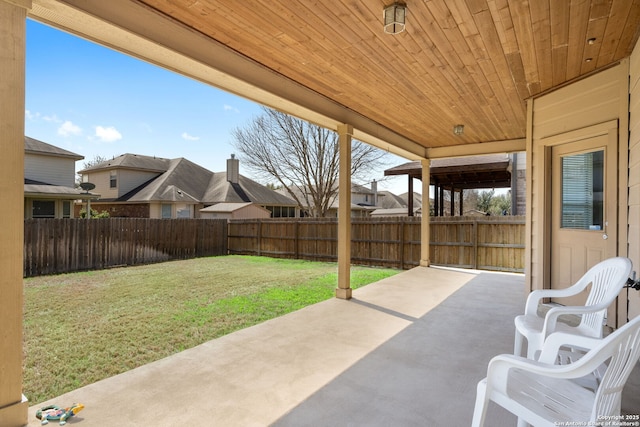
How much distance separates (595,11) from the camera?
8.66ft

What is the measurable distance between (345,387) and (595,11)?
136 inches

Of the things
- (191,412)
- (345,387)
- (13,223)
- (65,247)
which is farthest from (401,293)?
(65,247)

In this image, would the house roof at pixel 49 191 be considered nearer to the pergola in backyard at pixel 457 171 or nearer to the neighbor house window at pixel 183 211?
the neighbor house window at pixel 183 211

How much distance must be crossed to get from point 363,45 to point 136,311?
15.1ft

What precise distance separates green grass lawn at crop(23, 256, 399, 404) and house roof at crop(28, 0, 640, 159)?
2784 mm

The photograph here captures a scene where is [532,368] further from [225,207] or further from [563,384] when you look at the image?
[225,207]

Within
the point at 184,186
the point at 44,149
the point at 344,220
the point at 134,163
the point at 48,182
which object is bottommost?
the point at 344,220

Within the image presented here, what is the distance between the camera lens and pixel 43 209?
11.8 m

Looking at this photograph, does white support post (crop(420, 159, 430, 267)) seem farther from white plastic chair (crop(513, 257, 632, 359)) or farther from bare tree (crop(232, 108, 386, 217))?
bare tree (crop(232, 108, 386, 217))

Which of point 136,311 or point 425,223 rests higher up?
point 425,223

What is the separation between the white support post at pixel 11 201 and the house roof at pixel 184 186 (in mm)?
14874

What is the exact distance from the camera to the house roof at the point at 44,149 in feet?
40.4

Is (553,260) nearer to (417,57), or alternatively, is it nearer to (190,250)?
(417,57)

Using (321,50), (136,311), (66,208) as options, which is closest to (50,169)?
(66,208)
